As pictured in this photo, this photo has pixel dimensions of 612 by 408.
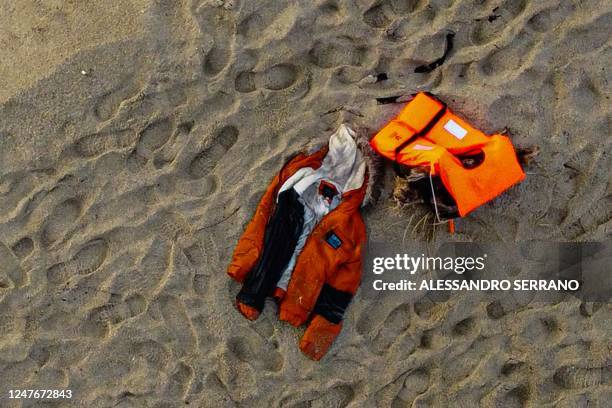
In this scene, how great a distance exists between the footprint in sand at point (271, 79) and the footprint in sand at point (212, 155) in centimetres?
32

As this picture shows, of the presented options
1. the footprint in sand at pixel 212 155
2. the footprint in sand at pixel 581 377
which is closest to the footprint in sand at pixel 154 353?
the footprint in sand at pixel 212 155

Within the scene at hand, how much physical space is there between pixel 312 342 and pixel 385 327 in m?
0.52

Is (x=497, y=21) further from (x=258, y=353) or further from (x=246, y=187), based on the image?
(x=258, y=353)

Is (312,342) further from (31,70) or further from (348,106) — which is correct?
(31,70)

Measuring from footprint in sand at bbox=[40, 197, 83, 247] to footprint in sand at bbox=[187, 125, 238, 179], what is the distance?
83 cm

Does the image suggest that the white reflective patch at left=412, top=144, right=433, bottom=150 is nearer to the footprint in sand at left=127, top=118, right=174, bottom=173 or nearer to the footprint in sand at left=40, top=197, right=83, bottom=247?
the footprint in sand at left=127, top=118, right=174, bottom=173

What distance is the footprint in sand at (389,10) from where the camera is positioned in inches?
155

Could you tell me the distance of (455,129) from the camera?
374cm

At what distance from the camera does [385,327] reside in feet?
13.2

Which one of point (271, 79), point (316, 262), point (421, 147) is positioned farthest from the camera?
point (271, 79)

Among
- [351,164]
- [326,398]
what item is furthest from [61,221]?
[326,398]

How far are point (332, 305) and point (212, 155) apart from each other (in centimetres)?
131

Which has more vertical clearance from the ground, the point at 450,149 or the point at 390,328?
the point at 450,149

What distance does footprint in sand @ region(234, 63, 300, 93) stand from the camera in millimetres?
3953
